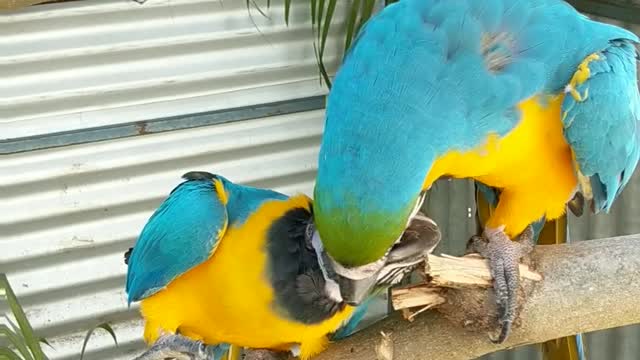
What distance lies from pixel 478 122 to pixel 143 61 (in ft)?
3.82

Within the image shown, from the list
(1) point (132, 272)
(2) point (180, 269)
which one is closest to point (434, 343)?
(2) point (180, 269)

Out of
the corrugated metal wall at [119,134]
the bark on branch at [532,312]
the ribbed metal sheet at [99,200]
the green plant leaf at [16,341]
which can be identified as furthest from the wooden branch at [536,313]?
the ribbed metal sheet at [99,200]

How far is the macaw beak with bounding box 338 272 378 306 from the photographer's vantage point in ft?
2.98

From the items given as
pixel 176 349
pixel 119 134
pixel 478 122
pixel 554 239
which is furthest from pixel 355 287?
pixel 119 134

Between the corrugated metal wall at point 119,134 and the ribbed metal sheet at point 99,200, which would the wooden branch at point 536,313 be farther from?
the ribbed metal sheet at point 99,200

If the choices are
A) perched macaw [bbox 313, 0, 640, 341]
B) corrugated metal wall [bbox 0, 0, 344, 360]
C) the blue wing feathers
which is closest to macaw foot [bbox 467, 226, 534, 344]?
perched macaw [bbox 313, 0, 640, 341]

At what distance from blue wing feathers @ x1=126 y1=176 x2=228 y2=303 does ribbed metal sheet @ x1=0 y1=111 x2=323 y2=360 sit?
32.9 inches

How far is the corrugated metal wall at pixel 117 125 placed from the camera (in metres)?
1.90

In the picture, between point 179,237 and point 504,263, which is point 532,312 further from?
point 179,237

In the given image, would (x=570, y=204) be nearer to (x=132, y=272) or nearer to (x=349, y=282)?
(x=349, y=282)

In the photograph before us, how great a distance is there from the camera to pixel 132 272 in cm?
122

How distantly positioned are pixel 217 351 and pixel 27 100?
0.89m

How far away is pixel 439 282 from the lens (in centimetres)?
99

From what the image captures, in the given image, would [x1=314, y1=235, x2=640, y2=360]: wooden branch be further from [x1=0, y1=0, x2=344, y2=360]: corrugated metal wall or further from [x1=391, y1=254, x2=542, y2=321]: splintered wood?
[x1=0, y1=0, x2=344, y2=360]: corrugated metal wall
